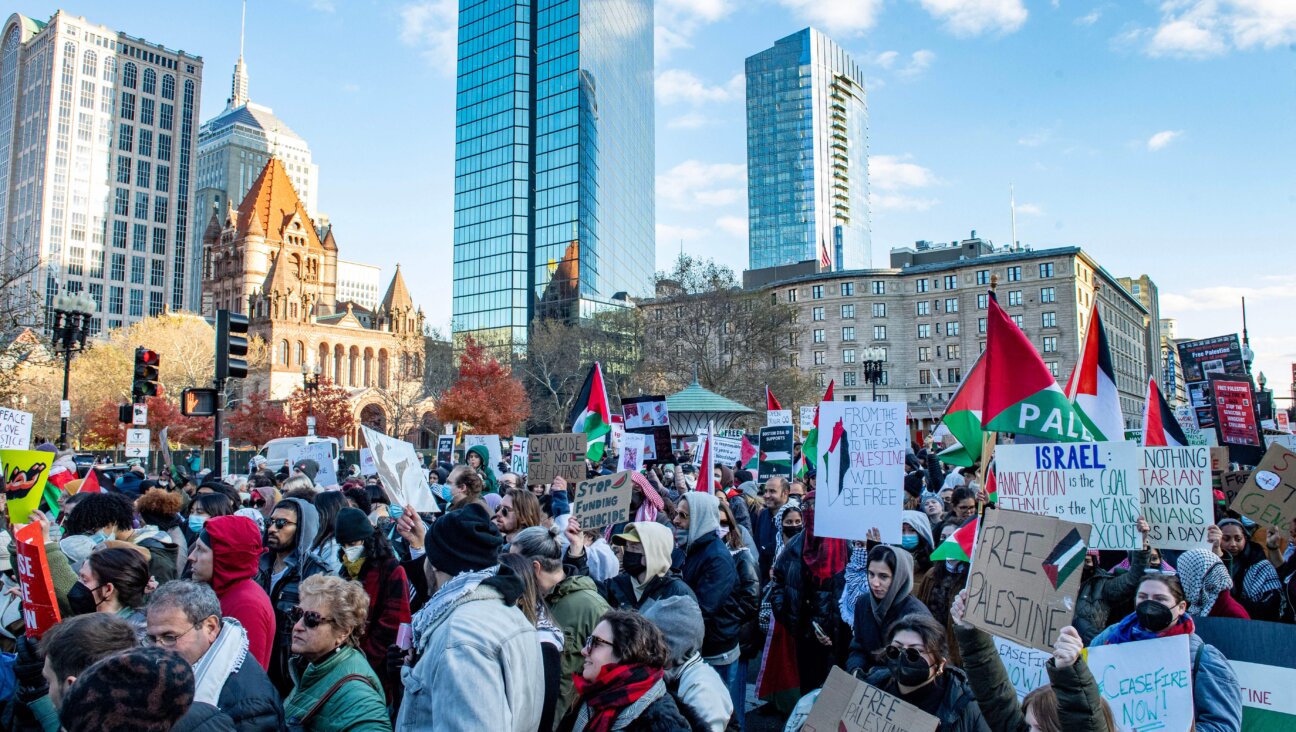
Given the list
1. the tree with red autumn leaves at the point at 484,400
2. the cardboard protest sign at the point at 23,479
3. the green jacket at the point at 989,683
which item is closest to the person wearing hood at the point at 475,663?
the green jacket at the point at 989,683

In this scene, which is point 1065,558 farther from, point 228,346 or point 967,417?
point 228,346

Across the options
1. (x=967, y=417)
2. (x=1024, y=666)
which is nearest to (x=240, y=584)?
(x=1024, y=666)

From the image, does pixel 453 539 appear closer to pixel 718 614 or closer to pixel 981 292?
pixel 718 614

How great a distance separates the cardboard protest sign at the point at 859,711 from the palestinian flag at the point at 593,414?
1035 centimetres

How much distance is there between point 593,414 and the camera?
46.4 feet

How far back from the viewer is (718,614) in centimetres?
559

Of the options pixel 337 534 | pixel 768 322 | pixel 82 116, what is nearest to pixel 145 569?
pixel 337 534

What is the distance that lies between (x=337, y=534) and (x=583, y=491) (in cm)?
199

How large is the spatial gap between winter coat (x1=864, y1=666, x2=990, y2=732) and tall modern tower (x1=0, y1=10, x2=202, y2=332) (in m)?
136

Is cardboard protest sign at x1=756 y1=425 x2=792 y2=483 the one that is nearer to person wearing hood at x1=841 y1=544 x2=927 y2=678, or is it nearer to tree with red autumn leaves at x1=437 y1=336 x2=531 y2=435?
person wearing hood at x1=841 y1=544 x2=927 y2=678

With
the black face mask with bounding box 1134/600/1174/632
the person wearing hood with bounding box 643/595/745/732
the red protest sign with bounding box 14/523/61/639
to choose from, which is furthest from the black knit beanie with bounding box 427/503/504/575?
the black face mask with bounding box 1134/600/1174/632

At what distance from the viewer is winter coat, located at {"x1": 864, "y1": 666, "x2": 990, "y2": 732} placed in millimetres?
3592

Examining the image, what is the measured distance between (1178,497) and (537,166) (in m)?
84.1

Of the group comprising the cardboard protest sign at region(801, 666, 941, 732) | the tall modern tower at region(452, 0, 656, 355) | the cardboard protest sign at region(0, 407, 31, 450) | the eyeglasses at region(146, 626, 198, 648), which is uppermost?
the tall modern tower at region(452, 0, 656, 355)
